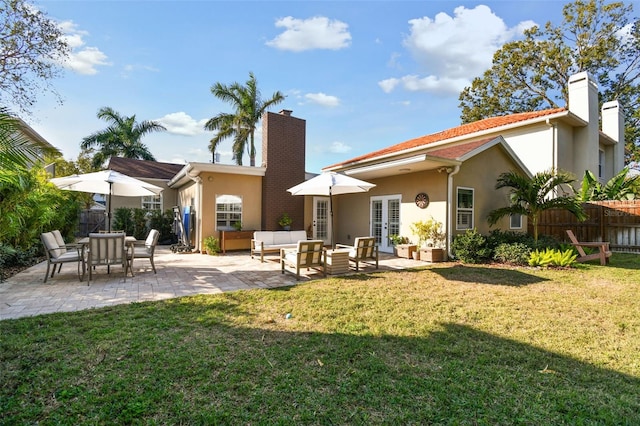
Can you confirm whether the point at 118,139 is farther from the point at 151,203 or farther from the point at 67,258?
the point at 67,258

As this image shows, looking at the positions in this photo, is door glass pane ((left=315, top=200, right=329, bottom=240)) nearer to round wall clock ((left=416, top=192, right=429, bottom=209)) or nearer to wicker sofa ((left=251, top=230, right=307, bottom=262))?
wicker sofa ((left=251, top=230, right=307, bottom=262))

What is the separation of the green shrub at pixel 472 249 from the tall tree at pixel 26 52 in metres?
14.5

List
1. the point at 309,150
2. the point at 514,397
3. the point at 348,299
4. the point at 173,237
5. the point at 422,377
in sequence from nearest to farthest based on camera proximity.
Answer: the point at 514,397 → the point at 422,377 → the point at 348,299 → the point at 309,150 → the point at 173,237

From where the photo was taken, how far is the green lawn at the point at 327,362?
8.36 feet

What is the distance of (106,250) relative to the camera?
680 centimetres

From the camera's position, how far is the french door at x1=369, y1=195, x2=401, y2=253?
12.3 m

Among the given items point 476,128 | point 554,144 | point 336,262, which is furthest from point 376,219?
point 554,144

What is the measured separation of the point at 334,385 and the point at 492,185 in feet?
37.9

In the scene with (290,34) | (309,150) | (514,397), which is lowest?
(514,397)

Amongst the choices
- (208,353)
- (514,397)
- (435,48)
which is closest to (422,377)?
(514,397)

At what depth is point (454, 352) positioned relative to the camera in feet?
12.0

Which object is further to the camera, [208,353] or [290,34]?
[290,34]

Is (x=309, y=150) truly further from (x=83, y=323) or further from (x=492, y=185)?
(x=83, y=323)

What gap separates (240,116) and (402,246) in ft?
59.3
